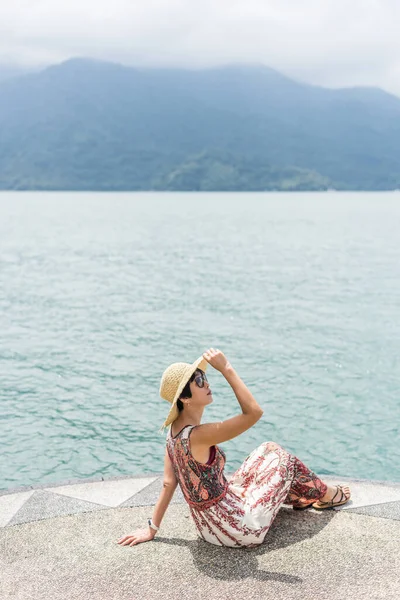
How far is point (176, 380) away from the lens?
5.92m

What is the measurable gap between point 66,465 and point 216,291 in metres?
20.2

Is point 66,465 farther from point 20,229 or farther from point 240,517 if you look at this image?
point 20,229

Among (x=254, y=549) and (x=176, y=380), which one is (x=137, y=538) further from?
(x=176, y=380)

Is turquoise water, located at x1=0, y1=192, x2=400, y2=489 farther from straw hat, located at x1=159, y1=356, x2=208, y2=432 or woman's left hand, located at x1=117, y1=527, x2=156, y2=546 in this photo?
straw hat, located at x1=159, y1=356, x2=208, y2=432

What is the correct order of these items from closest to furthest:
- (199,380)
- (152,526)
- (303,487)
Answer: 1. (199,380)
2. (152,526)
3. (303,487)

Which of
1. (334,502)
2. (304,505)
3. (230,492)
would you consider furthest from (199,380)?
(334,502)

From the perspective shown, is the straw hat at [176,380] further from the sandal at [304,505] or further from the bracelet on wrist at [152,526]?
the sandal at [304,505]

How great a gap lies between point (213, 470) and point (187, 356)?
13168 mm

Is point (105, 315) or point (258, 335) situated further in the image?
point (105, 315)

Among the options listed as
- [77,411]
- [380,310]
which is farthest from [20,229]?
[77,411]

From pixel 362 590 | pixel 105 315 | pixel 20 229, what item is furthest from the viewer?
pixel 20 229

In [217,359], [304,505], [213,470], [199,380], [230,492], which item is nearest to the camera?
[217,359]

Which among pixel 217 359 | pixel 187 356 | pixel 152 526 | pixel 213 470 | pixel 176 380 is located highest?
pixel 217 359

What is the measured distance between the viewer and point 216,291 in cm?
3188
